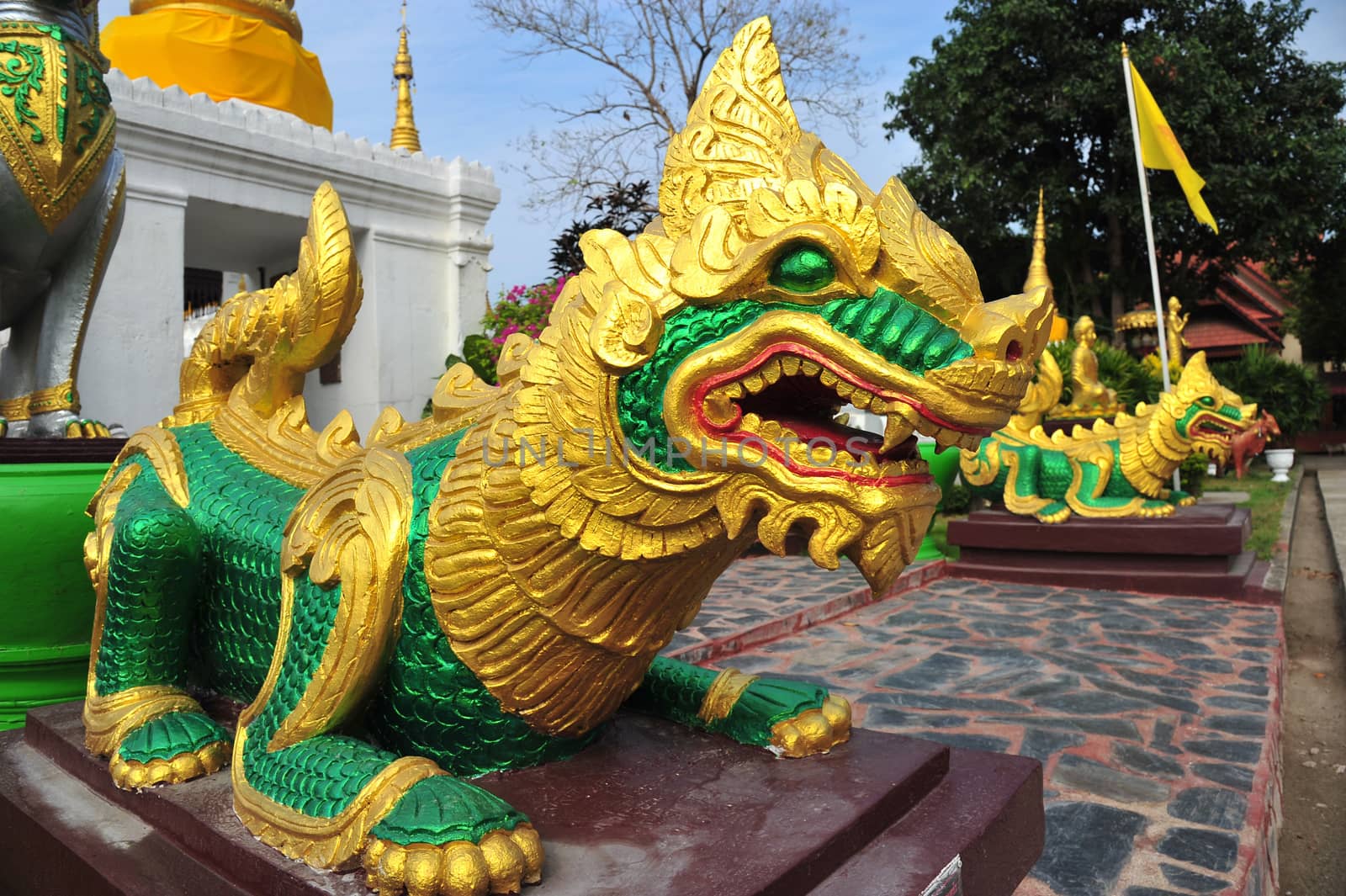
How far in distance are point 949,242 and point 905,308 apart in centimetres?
10

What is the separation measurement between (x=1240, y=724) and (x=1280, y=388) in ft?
46.4

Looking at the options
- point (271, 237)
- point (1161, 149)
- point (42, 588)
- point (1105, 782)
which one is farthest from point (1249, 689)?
point (271, 237)

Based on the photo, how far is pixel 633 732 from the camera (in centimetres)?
151

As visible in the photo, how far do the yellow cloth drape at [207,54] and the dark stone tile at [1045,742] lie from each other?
816 cm

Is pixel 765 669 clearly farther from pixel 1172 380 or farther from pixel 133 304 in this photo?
pixel 1172 380

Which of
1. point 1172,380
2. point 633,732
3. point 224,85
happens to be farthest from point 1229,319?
point 633,732

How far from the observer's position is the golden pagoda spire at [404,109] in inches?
471

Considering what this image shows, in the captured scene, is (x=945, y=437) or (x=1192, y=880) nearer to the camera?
(x=945, y=437)

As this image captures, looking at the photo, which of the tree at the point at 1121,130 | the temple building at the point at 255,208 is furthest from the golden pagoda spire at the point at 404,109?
the tree at the point at 1121,130

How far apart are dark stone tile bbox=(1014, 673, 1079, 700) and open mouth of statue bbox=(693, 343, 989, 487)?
8.65 ft

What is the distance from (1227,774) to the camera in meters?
2.62

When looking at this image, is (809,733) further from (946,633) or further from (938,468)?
(938,468)

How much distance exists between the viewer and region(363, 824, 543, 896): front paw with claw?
96cm

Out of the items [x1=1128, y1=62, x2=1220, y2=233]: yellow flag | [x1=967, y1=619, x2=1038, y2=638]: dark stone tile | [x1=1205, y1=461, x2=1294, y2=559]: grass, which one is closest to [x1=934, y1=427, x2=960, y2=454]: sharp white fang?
[x1=967, y1=619, x2=1038, y2=638]: dark stone tile
